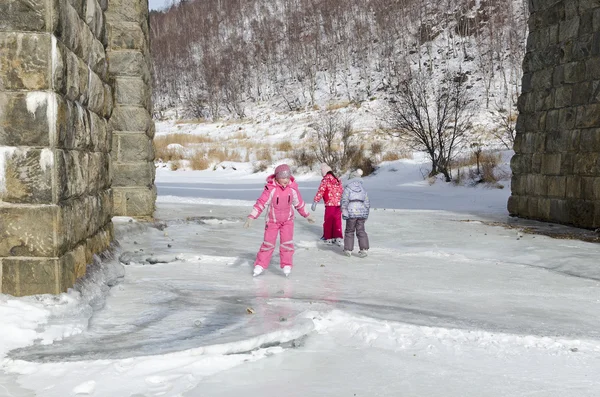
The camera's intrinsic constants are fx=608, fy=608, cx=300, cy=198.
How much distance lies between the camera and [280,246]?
612 cm

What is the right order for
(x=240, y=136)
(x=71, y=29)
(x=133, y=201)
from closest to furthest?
(x=71, y=29) → (x=133, y=201) → (x=240, y=136)

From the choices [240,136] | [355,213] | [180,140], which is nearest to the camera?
[355,213]

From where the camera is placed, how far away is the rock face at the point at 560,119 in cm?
952

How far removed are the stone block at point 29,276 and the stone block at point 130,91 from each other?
5601mm

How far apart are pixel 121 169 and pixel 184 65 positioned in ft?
219

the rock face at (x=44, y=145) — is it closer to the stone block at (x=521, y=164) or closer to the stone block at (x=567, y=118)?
the stone block at (x=567, y=118)

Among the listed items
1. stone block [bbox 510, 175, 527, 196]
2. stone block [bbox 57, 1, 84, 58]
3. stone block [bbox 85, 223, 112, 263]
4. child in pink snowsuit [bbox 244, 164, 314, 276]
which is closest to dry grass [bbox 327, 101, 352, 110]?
stone block [bbox 510, 175, 527, 196]

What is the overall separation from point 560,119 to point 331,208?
15.2ft

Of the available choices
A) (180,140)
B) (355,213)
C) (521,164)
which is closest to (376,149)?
(521,164)

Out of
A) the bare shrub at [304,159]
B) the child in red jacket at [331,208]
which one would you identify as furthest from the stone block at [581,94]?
the bare shrub at [304,159]

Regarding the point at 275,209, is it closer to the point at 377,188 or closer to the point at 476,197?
the point at 476,197

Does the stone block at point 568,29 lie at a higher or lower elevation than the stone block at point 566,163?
higher

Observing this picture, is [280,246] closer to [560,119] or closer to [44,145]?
[44,145]

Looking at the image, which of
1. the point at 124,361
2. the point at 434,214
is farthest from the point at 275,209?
the point at 434,214
